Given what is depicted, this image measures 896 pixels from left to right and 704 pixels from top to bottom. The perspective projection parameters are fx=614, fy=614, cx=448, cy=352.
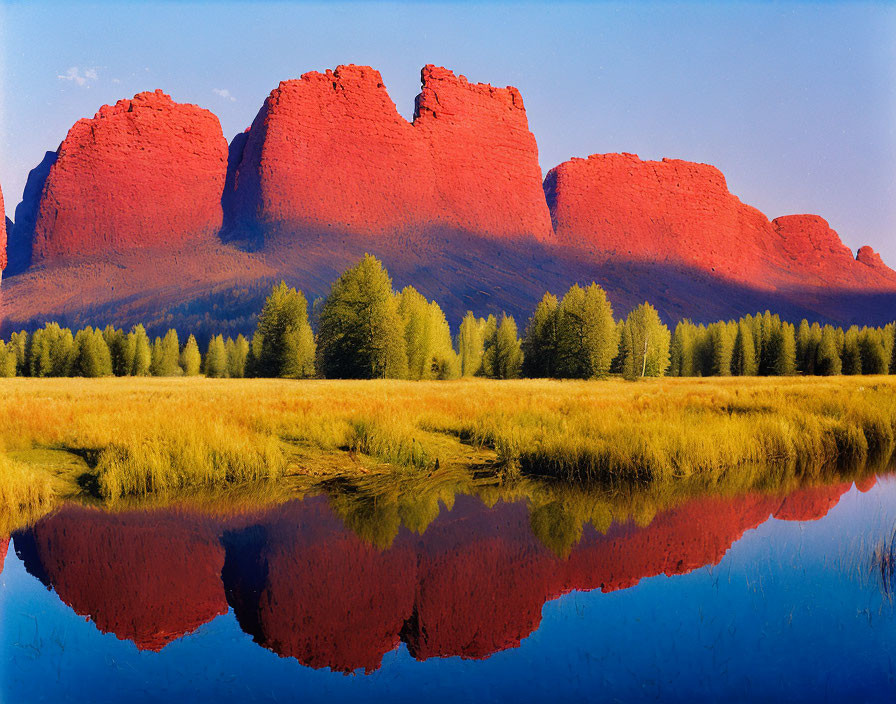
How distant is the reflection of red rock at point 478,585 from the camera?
654 cm

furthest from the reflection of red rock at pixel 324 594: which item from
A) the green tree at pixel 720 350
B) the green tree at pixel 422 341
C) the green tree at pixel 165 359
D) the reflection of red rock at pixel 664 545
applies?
the green tree at pixel 165 359

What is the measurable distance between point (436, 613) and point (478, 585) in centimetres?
88

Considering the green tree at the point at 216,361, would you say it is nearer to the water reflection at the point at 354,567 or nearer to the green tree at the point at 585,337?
the green tree at the point at 585,337

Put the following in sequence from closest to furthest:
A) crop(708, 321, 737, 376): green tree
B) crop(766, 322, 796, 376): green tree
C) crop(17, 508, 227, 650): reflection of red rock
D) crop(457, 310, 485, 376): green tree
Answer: crop(17, 508, 227, 650): reflection of red rock
crop(766, 322, 796, 376): green tree
crop(457, 310, 485, 376): green tree
crop(708, 321, 737, 376): green tree

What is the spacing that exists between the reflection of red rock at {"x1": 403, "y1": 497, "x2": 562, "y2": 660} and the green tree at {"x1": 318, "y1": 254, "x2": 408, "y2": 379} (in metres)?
35.2

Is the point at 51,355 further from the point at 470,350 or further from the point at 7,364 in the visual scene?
the point at 470,350

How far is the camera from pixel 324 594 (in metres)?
7.36

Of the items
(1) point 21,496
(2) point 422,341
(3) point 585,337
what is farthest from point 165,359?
(1) point 21,496

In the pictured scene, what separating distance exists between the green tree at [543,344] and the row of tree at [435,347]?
0.37 ft

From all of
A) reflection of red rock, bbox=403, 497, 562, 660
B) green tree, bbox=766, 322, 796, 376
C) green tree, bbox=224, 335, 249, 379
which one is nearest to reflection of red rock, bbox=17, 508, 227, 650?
reflection of red rock, bbox=403, 497, 562, 660

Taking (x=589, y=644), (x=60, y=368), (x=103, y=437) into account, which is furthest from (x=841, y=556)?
(x=60, y=368)

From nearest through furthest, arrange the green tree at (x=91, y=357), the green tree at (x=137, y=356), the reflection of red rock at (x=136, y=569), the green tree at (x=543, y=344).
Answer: the reflection of red rock at (x=136, y=569)
the green tree at (x=543, y=344)
the green tree at (x=91, y=357)
the green tree at (x=137, y=356)

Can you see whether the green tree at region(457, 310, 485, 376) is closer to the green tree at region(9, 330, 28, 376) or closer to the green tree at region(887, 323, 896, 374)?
the green tree at region(887, 323, 896, 374)

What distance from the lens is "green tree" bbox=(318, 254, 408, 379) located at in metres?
44.6
